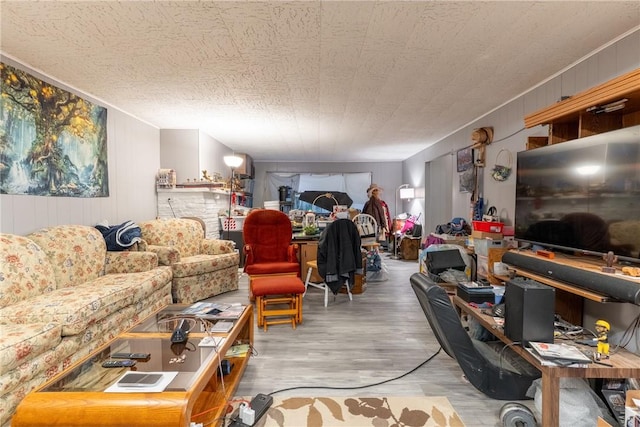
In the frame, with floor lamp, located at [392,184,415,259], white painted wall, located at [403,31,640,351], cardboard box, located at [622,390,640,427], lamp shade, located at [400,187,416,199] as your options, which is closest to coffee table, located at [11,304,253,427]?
cardboard box, located at [622,390,640,427]

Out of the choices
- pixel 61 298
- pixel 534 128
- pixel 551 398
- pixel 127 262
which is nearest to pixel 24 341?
pixel 61 298

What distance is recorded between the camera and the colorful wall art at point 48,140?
8.45 ft

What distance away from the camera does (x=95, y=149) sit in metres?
3.62

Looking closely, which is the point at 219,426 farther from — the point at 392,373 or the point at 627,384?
the point at 627,384

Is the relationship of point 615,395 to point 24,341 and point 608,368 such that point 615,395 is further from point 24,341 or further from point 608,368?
point 24,341

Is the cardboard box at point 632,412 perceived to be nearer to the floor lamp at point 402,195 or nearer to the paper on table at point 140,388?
the paper on table at point 140,388

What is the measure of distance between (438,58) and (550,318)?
6.53ft

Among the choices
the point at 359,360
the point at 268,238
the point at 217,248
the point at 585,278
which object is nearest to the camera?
the point at 585,278

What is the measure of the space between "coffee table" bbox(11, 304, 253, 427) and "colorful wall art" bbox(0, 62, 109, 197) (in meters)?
1.80


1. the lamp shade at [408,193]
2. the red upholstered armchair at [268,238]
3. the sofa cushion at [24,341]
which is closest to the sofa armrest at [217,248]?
the red upholstered armchair at [268,238]

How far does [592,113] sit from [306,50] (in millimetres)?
2020

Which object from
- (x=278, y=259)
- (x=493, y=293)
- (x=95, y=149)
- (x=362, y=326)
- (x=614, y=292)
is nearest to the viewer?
(x=614, y=292)

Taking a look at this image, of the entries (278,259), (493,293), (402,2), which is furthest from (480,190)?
(402,2)

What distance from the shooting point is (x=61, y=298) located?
2.37 m
